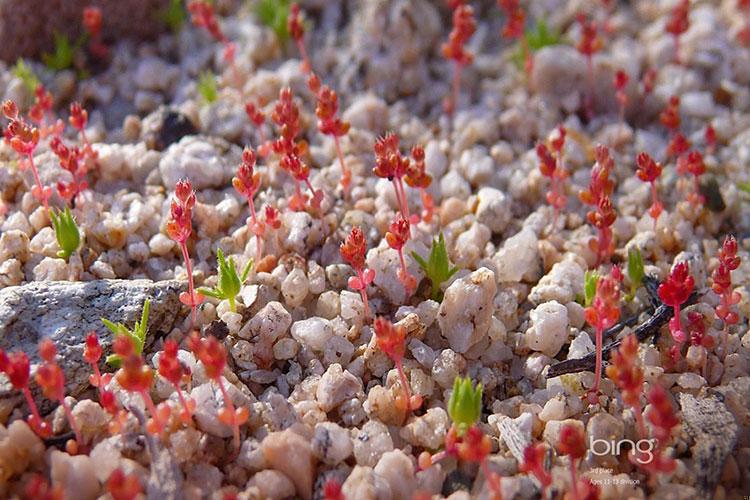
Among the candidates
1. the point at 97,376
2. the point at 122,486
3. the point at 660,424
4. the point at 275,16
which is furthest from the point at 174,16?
the point at 660,424

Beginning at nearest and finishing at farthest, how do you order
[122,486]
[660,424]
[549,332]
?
[122,486], [660,424], [549,332]

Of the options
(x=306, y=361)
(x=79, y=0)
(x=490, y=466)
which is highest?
(x=79, y=0)

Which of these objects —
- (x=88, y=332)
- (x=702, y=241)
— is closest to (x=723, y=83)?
(x=702, y=241)

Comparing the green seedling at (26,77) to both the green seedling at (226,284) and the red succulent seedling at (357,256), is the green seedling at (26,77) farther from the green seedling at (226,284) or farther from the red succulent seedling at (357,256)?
the red succulent seedling at (357,256)

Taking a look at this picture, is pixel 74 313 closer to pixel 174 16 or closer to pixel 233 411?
pixel 233 411

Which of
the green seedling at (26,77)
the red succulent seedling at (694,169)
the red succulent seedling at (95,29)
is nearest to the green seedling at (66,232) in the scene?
the green seedling at (26,77)

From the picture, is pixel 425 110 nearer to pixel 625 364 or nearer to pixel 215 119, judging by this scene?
pixel 215 119
